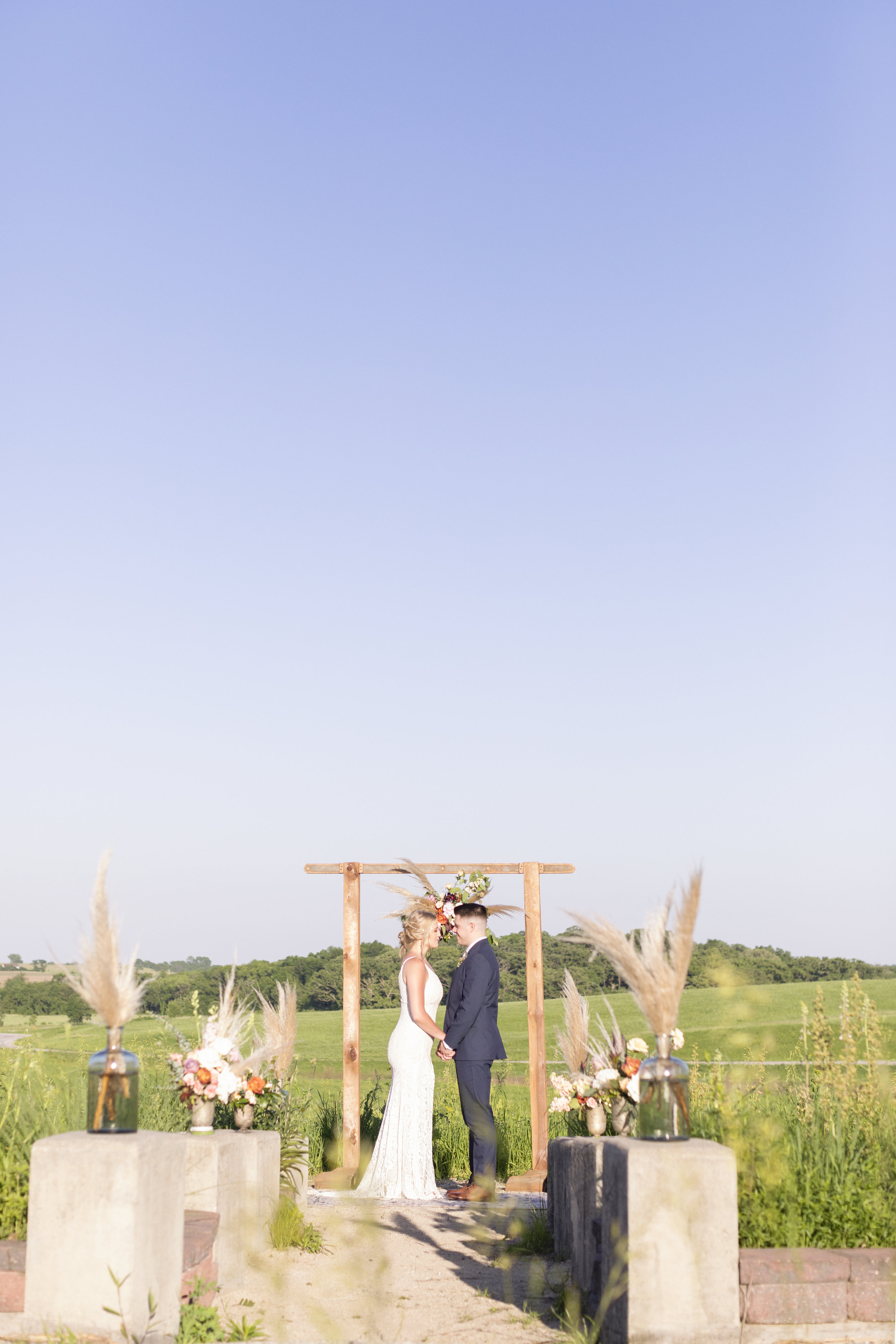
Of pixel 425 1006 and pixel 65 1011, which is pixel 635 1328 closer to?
pixel 425 1006

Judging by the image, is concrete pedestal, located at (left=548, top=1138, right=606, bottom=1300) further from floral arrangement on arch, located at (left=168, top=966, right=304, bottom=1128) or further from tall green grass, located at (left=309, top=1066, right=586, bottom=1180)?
tall green grass, located at (left=309, top=1066, right=586, bottom=1180)

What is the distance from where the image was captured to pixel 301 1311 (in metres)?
5.65

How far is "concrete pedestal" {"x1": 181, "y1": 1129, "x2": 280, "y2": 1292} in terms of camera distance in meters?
5.88

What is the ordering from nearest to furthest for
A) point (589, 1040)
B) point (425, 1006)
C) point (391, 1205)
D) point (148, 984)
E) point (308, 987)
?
point (148, 984) < point (589, 1040) < point (391, 1205) < point (425, 1006) < point (308, 987)

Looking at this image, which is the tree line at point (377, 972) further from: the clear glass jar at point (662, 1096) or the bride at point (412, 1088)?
the clear glass jar at point (662, 1096)

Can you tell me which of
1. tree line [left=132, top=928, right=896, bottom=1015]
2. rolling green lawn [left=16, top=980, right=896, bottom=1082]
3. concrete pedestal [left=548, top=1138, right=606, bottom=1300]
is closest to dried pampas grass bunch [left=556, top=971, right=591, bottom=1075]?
concrete pedestal [left=548, top=1138, right=606, bottom=1300]

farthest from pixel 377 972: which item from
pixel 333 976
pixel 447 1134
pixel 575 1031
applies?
pixel 575 1031

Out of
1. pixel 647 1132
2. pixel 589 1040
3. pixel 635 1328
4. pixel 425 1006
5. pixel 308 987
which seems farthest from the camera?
pixel 308 987

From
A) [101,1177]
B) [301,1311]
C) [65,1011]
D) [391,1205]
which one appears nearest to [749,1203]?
[301,1311]

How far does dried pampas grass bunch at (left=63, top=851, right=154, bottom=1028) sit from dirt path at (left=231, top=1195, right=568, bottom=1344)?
1.25 metres

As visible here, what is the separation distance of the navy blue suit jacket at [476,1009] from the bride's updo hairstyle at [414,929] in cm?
55

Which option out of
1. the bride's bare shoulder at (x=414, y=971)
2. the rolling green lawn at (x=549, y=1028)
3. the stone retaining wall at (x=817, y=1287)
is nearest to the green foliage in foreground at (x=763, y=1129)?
the stone retaining wall at (x=817, y=1287)

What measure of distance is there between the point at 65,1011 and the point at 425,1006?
14646 mm

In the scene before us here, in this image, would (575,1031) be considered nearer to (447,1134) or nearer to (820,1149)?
(820,1149)
